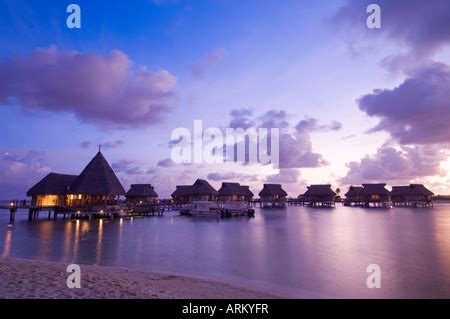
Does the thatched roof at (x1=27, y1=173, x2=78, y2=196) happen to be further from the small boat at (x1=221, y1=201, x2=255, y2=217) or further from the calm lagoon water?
the small boat at (x1=221, y1=201, x2=255, y2=217)

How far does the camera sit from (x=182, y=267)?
16312 mm

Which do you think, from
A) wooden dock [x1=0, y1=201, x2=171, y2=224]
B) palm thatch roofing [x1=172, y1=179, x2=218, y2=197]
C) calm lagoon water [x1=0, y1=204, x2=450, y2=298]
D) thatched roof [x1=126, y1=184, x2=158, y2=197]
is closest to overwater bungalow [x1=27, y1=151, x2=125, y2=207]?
wooden dock [x1=0, y1=201, x2=171, y2=224]

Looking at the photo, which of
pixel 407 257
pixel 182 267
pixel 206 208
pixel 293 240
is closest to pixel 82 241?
pixel 182 267

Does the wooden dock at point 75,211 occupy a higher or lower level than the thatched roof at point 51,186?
lower

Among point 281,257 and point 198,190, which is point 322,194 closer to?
point 198,190

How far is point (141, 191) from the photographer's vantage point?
198ft

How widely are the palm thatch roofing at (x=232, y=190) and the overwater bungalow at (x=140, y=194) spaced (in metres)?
17.6

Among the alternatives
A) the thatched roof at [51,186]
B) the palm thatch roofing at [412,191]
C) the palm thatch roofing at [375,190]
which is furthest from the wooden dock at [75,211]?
the palm thatch roofing at [412,191]

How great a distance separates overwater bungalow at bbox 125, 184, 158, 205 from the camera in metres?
60.2

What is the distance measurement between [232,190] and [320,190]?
1189 inches

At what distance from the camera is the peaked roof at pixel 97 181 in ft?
133

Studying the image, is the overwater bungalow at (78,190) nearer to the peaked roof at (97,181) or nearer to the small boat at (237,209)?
the peaked roof at (97,181)

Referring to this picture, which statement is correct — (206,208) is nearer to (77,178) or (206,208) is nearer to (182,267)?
(77,178)
